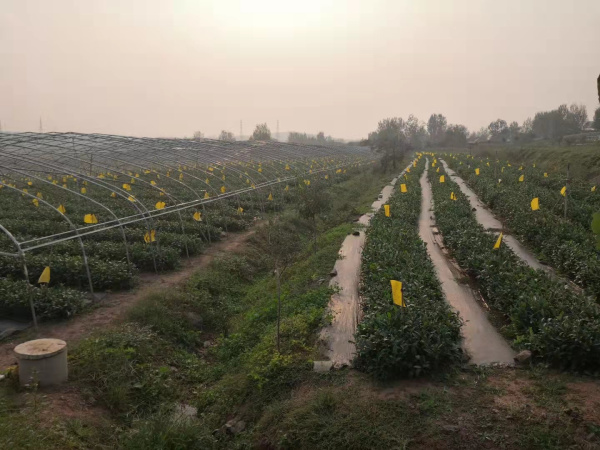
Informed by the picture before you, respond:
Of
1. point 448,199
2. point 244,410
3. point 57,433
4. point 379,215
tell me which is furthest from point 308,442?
point 448,199

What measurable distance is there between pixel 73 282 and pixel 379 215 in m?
10.1

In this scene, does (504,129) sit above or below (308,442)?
above

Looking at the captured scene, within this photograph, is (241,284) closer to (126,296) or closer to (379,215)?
(126,296)

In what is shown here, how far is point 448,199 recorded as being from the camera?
19031 mm

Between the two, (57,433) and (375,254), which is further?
(375,254)

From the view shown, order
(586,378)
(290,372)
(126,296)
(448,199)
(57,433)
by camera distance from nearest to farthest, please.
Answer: (57,433) < (586,378) < (290,372) < (126,296) < (448,199)

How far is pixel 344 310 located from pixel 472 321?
2.39 m

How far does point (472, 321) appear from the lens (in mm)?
7750

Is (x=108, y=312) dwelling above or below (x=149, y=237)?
below

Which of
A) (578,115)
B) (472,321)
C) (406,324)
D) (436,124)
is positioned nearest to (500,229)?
(472,321)

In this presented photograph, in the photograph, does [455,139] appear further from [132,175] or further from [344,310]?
[344,310]

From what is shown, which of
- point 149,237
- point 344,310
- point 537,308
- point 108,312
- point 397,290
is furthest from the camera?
point 149,237

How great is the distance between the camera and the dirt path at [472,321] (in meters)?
6.43

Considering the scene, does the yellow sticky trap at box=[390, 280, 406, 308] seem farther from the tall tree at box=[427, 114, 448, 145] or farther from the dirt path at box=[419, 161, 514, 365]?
the tall tree at box=[427, 114, 448, 145]
